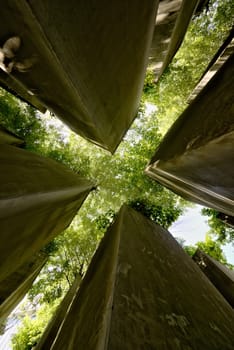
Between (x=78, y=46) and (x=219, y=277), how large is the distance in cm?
343

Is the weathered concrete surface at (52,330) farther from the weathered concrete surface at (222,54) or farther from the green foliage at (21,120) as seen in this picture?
the green foliage at (21,120)

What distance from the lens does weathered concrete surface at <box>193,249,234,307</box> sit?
102 inches

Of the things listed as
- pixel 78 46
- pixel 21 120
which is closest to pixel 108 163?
pixel 21 120

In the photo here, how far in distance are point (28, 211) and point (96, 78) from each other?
4.71 feet

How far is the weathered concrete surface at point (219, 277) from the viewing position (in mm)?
2578

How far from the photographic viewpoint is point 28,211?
1.38 meters

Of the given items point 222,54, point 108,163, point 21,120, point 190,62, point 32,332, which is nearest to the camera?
point 222,54

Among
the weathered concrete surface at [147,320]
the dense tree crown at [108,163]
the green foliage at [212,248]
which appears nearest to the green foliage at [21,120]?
the dense tree crown at [108,163]

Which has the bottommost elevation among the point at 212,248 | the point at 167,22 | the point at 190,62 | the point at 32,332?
the point at 32,332

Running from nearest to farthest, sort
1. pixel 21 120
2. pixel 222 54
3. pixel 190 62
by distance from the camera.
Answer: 1. pixel 222 54
2. pixel 21 120
3. pixel 190 62

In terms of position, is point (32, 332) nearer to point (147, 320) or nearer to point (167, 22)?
point (147, 320)

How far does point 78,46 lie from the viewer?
1439 mm

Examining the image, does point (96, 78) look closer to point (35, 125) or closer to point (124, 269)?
point (124, 269)

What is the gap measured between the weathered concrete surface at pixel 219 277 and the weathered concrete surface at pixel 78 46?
9.19 feet
